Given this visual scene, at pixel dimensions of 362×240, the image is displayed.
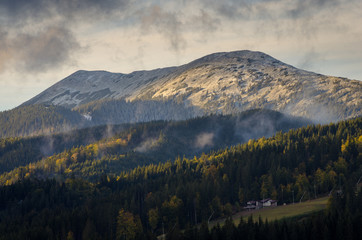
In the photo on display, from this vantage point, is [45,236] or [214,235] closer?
[214,235]

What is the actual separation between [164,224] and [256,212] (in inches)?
1441

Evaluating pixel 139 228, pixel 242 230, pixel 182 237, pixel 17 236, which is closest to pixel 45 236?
pixel 17 236

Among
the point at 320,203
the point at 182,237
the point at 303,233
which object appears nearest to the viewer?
the point at 303,233

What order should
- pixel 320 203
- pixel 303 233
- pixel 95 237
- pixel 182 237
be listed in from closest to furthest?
pixel 303 233
pixel 182 237
pixel 95 237
pixel 320 203

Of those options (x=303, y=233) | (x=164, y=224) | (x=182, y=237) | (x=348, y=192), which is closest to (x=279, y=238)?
(x=303, y=233)

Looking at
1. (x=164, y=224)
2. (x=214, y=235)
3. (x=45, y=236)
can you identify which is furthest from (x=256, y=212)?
(x=45, y=236)

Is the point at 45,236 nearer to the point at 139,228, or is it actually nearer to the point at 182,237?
the point at 139,228

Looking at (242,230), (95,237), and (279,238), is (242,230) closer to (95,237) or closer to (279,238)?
(279,238)

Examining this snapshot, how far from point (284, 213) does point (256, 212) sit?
731 inches

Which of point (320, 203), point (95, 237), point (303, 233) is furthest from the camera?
point (320, 203)

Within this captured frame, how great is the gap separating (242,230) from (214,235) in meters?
8.91

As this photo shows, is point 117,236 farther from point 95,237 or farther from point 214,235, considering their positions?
point 214,235

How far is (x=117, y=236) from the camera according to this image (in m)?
193

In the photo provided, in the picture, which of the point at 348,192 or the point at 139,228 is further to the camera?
the point at 139,228
